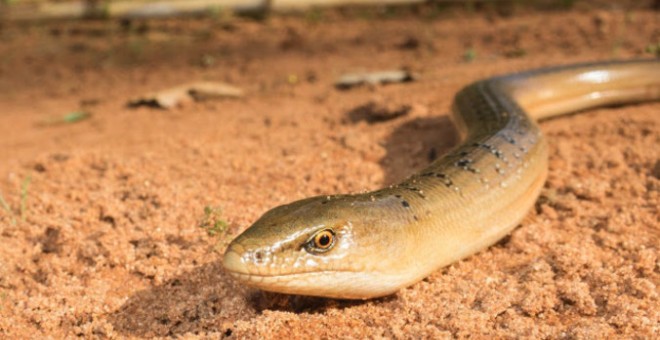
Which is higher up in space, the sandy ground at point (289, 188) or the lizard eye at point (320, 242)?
the lizard eye at point (320, 242)

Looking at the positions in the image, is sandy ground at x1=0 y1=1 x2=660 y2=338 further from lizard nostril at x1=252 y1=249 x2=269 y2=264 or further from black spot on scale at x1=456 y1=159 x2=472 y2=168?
black spot on scale at x1=456 y1=159 x2=472 y2=168

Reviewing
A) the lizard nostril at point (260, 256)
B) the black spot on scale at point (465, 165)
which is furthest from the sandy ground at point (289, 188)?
the black spot on scale at point (465, 165)

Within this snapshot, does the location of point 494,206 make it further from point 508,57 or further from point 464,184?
point 508,57

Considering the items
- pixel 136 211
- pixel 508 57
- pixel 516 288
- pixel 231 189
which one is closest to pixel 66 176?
pixel 136 211

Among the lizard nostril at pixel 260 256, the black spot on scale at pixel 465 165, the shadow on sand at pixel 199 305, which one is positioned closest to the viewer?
the lizard nostril at pixel 260 256

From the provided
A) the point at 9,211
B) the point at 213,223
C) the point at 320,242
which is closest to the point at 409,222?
the point at 320,242

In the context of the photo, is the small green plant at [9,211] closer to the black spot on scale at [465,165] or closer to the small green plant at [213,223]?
the small green plant at [213,223]
